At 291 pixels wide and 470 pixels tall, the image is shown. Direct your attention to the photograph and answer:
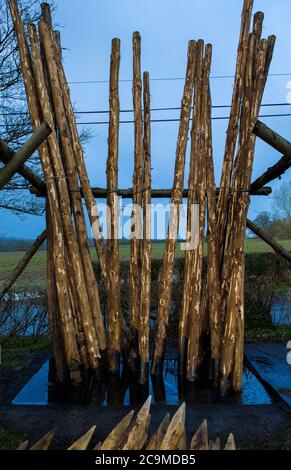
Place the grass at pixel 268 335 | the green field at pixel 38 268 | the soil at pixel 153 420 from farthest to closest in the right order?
the green field at pixel 38 268 < the grass at pixel 268 335 < the soil at pixel 153 420

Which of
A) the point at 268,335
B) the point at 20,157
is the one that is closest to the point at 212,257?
the point at 20,157

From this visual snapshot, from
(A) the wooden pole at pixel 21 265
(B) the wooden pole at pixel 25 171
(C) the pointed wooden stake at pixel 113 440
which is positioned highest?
(B) the wooden pole at pixel 25 171

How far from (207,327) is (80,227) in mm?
1373

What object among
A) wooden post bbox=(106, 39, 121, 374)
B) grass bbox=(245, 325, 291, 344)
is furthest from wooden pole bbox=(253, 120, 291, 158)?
grass bbox=(245, 325, 291, 344)

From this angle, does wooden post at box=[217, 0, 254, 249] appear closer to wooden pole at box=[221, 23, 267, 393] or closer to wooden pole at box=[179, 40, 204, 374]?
wooden pole at box=[221, 23, 267, 393]

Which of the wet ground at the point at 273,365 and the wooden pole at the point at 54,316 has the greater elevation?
the wooden pole at the point at 54,316

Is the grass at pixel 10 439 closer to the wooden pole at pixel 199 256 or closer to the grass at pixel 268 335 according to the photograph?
the wooden pole at pixel 199 256

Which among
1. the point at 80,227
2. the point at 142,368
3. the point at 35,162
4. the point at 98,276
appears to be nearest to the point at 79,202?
the point at 80,227

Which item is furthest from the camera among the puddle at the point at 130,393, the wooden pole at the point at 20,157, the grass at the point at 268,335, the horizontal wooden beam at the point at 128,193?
the grass at the point at 268,335

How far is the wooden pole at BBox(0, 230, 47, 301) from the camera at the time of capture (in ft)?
12.2

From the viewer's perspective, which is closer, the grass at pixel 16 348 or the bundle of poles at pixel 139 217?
the bundle of poles at pixel 139 217

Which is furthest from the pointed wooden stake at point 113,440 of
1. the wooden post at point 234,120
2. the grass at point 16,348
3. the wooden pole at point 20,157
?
the grass at point 16,348

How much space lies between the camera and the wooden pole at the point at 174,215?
11.5 ft
